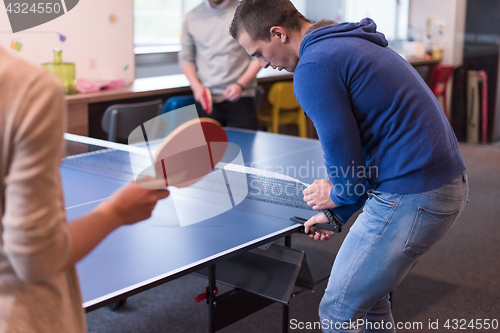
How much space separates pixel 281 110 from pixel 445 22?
2.74 m

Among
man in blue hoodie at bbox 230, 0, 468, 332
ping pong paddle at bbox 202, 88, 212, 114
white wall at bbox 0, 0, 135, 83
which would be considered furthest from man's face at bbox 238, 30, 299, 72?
white wall at bbox 0, 0, 135, 83

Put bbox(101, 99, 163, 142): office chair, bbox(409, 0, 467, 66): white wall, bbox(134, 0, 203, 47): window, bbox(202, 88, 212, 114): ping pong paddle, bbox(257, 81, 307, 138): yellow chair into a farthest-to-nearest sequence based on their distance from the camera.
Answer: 1. bbox(134, 0, 203, 47): window
2. bbox(409, 0, 467, 66): white wall
3. bbox(257, 81, 307, 138): yellow chair
4. bbox(101, 99, 163, 142): office chair
5. bbox(202, 88, 212, 114): ping pong paddle

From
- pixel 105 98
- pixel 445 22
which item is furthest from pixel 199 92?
pixel 445 22

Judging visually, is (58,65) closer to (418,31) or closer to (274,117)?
(274,117)

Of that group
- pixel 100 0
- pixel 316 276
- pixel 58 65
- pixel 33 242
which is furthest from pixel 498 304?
pixel 100 0

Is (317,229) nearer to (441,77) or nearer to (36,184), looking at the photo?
(36,184)

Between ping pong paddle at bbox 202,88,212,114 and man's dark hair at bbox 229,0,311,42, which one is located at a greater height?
man's dark hair at bbox 229,0,311,42

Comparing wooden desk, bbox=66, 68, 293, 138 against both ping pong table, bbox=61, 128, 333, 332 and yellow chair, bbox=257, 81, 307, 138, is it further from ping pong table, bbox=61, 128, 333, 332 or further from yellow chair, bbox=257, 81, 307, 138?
ping pong table, bbox=61, 128, 333, 332

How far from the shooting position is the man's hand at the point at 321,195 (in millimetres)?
1526

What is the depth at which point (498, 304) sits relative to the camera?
8.86 ft

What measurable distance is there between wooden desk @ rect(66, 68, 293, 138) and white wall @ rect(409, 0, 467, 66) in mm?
3650

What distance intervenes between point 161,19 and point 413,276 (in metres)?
4.90

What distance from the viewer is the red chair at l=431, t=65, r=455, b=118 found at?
641 centimetres

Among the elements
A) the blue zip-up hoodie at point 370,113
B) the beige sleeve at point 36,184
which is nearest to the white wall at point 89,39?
the blue zip-up hoodie at point 370,113
